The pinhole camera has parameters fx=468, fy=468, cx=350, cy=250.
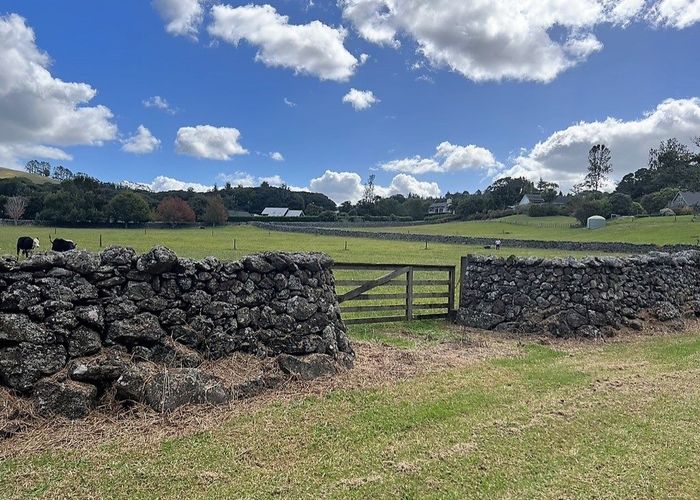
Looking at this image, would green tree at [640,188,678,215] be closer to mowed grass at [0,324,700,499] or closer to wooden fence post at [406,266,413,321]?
wooden fence post at [406,266,413,321]

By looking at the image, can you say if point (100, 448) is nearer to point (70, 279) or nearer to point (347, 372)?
point (70, 279)

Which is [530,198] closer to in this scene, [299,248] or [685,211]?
[685,211]

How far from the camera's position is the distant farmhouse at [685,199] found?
82.8 m

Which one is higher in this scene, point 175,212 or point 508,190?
point 508,190

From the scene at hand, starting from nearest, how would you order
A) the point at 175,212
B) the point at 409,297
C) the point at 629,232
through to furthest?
1. the point at 409,297
2. the point at 629,232
3. the point at 175,212

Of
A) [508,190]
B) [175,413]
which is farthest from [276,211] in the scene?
[175,413]

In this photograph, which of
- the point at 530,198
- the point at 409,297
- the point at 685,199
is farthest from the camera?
the point at 530,198

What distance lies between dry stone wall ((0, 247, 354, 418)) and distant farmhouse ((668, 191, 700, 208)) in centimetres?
9525

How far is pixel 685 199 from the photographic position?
3329 inches

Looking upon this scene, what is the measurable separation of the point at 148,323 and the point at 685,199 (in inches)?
4000

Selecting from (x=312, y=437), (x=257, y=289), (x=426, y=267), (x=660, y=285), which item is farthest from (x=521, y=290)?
(x=312, y=437)

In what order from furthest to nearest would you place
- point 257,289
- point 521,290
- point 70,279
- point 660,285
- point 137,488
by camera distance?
point 660,285
point 521,290
point 257,289
point 70,279
point 137,488

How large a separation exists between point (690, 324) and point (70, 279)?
1220cm

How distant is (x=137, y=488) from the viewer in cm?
372
